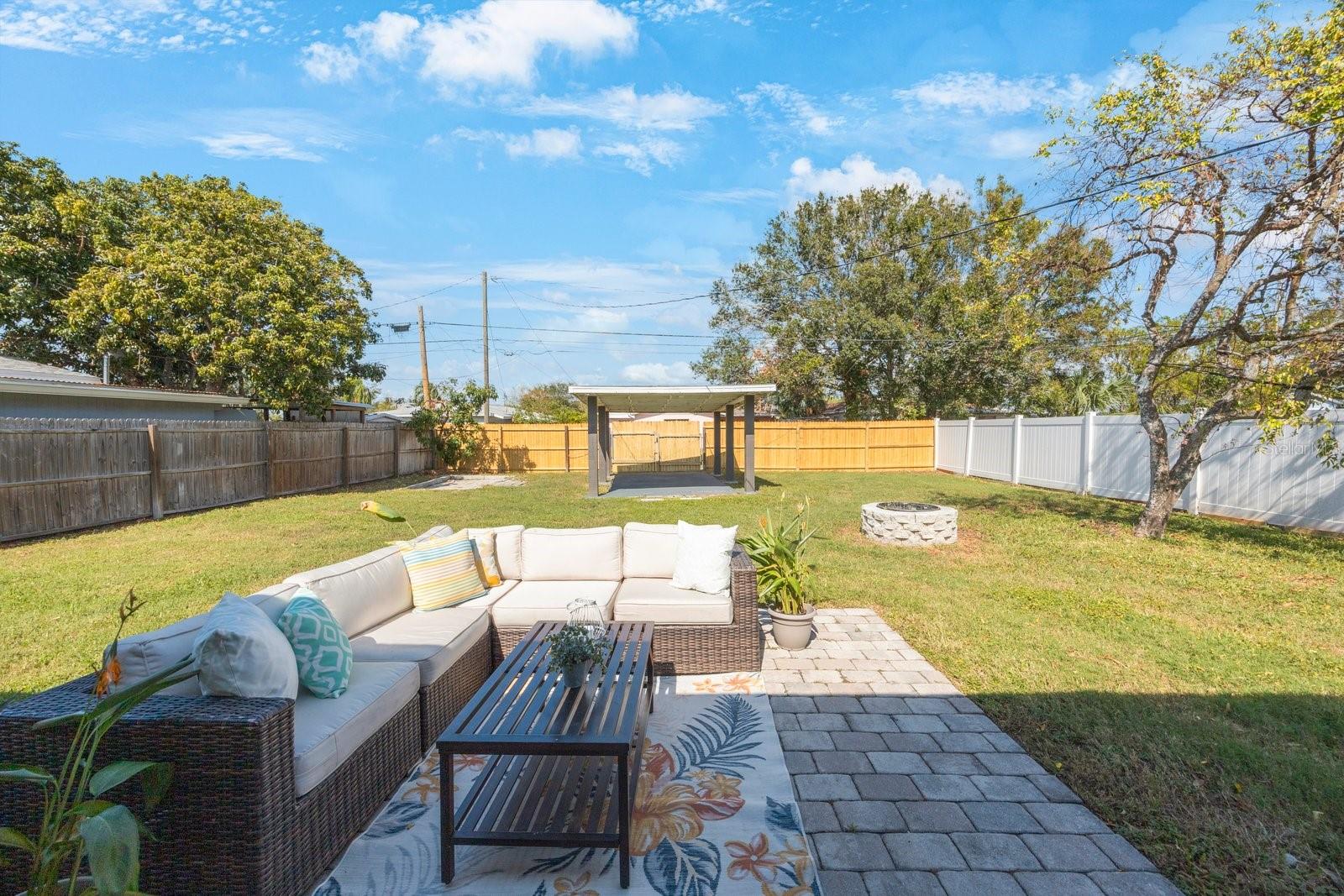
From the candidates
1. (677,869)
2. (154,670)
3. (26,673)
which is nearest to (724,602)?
(677,869)

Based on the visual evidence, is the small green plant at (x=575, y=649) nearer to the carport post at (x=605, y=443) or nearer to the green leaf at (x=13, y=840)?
the green leaf at (x=13, y=840)

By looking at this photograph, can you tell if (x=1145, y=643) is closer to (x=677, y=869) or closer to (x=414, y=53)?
(x=677, y=869)

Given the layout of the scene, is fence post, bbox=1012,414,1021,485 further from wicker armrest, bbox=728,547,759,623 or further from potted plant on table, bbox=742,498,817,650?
wicker armrest, bbox=728,547,759,623

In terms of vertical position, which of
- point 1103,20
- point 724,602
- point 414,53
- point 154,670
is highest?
point 1103,20

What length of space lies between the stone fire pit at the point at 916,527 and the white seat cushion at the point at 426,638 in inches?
223

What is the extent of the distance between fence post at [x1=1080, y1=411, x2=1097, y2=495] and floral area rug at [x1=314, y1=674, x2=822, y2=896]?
11.7 metres

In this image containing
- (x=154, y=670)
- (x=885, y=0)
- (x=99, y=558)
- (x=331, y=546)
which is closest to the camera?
(x=154, y=670)

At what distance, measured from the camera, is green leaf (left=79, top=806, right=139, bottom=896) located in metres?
1.27

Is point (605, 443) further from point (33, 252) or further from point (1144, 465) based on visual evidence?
point (33, 252)

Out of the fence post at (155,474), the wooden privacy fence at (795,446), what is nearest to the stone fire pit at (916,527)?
the fence post at (155,474)

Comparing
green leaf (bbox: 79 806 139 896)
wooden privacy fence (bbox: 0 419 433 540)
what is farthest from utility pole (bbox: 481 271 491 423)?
green leaf (bbox: 79 806 139 896)

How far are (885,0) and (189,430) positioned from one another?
41.9ft

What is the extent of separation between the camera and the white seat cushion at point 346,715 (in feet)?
6.88

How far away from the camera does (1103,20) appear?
859 centimetres
